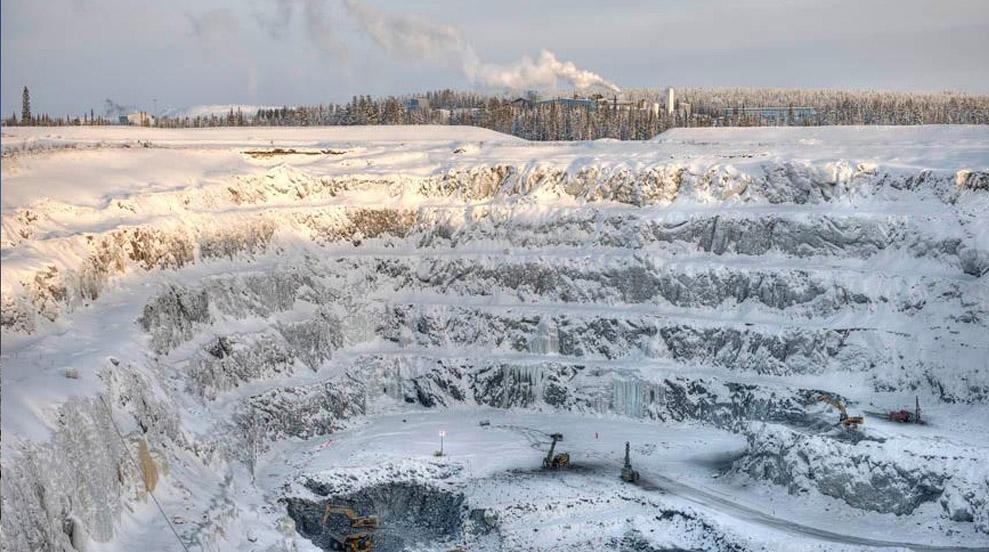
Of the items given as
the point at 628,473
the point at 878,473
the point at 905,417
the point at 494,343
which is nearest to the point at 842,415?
the point at 905,417

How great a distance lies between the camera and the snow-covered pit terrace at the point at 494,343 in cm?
4744

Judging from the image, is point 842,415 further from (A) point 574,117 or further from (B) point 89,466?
(A) point 574,117

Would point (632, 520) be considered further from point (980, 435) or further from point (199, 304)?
point (199, 304)

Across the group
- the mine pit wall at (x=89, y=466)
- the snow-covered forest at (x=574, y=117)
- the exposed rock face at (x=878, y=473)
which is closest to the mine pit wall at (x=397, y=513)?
the mine pit wall at (x=89, y=466)

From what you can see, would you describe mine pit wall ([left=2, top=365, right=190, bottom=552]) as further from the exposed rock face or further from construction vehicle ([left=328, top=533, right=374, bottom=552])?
the exposed rock face

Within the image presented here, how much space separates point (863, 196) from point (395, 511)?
1642 inches

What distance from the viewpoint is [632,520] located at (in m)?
52.4

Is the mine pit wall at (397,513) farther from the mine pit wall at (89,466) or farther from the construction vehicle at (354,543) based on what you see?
the mine pit wall at (89,466)

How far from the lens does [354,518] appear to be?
5372 centimetres

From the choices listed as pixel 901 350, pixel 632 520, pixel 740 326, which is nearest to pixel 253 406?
pixel 632 520

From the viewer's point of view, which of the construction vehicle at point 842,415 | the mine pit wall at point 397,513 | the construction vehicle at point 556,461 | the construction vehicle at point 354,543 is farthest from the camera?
the construction vehicle at point 556,461

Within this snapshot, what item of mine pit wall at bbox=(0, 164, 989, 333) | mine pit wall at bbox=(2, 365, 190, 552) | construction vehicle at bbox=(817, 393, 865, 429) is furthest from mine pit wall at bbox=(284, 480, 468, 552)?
construction vehicle at bbox=(817, 393, 865, 429)

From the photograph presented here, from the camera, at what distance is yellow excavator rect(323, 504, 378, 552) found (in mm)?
50500

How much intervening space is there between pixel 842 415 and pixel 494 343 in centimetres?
2574
